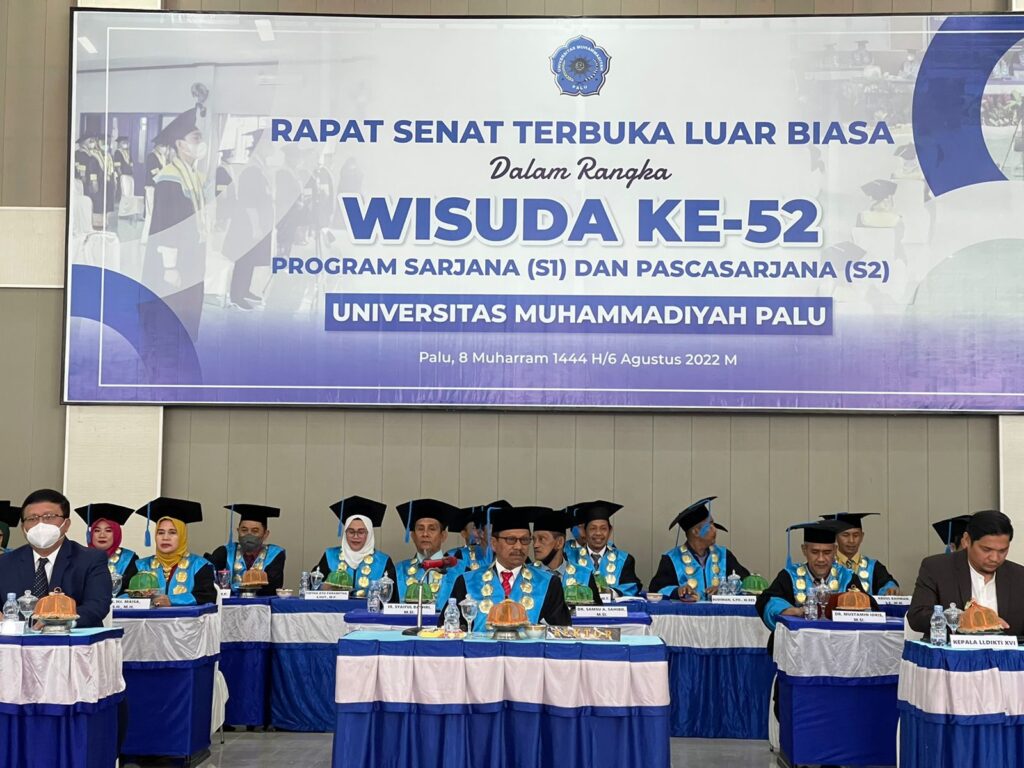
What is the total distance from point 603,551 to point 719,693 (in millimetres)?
1282

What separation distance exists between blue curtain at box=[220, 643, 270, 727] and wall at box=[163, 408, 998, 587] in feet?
6.01

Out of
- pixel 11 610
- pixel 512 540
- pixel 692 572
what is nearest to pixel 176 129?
pixel 11 610

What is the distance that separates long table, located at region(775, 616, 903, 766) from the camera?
661 cm

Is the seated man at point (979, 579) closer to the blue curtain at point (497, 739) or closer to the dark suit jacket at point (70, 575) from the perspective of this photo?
the blue curtain at point (497, 739)

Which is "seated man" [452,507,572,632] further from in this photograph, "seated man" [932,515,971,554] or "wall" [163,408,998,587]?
"seated man" [932,515,971,554]

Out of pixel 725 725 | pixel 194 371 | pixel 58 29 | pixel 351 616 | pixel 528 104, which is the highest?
pixel 58 29

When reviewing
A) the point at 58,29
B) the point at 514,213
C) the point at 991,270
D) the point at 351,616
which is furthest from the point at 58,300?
the point at 991,270

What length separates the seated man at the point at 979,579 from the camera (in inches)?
229

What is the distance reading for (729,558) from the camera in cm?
897

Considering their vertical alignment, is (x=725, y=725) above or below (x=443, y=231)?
below

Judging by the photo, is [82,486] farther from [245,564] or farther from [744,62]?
[744,62]

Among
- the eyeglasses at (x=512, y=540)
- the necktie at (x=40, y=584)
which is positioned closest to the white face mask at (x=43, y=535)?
the necktie at (x=40, y=584)

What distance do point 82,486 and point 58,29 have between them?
12.3 feet

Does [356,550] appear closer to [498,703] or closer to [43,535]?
[43,535]
